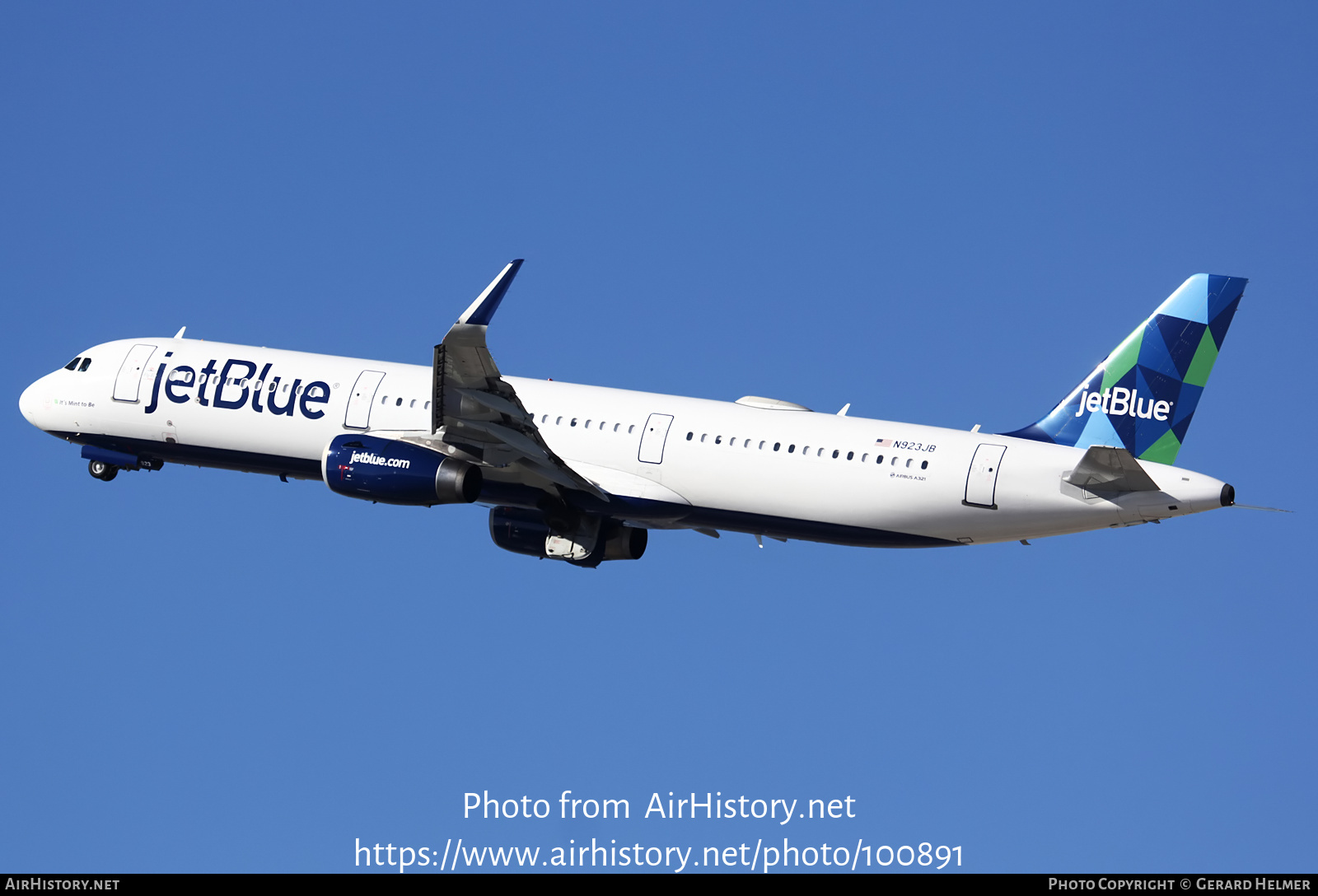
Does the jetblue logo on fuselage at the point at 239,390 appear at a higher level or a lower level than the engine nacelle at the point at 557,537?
higher

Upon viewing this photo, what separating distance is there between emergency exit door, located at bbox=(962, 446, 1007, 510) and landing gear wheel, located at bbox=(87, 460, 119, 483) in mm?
23103

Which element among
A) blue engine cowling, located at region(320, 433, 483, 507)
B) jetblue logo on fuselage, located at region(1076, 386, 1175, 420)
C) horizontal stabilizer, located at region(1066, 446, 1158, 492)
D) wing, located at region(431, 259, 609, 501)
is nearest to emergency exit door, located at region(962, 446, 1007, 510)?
horizontal stabilizer, located at region(1066, 446, 1158, 492)

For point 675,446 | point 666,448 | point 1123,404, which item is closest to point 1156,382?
point 1123,404

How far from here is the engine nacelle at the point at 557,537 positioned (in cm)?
4472

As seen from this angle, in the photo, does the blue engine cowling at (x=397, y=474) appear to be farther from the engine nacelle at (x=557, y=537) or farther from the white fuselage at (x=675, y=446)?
the engine nacelle at (x=557, y=537)

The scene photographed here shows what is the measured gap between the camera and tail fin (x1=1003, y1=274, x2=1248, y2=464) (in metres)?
40.4

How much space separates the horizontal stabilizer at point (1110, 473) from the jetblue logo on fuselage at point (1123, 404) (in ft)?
→ 5.86

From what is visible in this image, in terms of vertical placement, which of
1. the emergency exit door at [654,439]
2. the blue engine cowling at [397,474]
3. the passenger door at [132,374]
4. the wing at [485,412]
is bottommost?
the blue engine cowling at [397,474]

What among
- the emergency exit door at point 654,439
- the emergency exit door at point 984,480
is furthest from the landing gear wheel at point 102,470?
the emergency exit door at point 984,480

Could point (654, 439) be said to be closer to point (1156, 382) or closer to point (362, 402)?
point (362, 402)

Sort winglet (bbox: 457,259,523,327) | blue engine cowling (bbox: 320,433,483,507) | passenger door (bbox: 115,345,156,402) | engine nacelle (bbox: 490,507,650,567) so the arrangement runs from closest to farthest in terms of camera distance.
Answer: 1. winglet (bbox: 457,259,523,327)
2. blue engine cowling (bbox: 320,433,483,507)
3. engine nacelle (bbox: 490,507,650,567)
4. passenger door (bbox: 115,345,156,402)

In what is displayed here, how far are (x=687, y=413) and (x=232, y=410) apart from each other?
11751mm

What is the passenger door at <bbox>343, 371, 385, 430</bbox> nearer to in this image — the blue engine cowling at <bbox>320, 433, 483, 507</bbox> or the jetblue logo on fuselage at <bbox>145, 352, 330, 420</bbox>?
the jetblue logo on fuselage at <bbox>145, 352, 330, 420</bbox>

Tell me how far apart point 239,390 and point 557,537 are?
900cm
